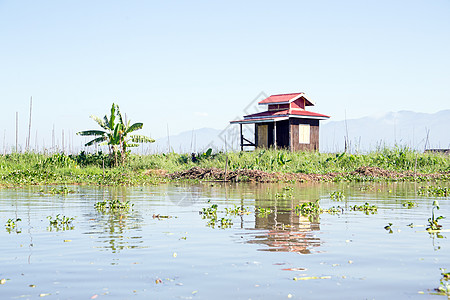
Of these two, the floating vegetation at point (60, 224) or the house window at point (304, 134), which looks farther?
the house window at point (304, 134)

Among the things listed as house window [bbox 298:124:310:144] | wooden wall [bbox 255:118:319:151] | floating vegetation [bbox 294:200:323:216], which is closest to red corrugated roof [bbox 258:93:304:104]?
wooden wall [bbox 255:118:319:151]

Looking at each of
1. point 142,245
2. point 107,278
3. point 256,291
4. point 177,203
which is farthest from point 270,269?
point 177,203

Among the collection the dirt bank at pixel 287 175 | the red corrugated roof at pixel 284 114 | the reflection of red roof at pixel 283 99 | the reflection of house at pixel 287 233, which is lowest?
the reflection of house at pixel 287 233

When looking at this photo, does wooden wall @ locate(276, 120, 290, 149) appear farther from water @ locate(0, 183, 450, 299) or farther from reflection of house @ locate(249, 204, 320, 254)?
reflection of house @ locate(249, 204, 320, 254)

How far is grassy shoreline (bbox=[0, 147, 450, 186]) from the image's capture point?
26812 mm

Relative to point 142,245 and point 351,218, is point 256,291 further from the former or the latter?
point 351,218

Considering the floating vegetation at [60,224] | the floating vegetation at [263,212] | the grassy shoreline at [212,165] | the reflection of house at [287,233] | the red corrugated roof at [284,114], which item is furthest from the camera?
the red corrugated roof at [284,114]

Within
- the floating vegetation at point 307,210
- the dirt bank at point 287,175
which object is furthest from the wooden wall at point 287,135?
the floating vegetation at point 307,210

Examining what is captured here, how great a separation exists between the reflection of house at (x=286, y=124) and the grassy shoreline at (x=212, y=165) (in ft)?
8.71

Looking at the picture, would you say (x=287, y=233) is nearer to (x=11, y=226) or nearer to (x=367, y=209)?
(x=367, y=209)

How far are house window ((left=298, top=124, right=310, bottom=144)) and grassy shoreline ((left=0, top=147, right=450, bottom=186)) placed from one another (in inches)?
136

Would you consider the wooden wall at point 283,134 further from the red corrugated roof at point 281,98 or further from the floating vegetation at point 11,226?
the floating vegetation at point 11,226

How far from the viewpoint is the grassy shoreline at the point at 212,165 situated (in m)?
26.8

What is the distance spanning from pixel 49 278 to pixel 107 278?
2.37ft
